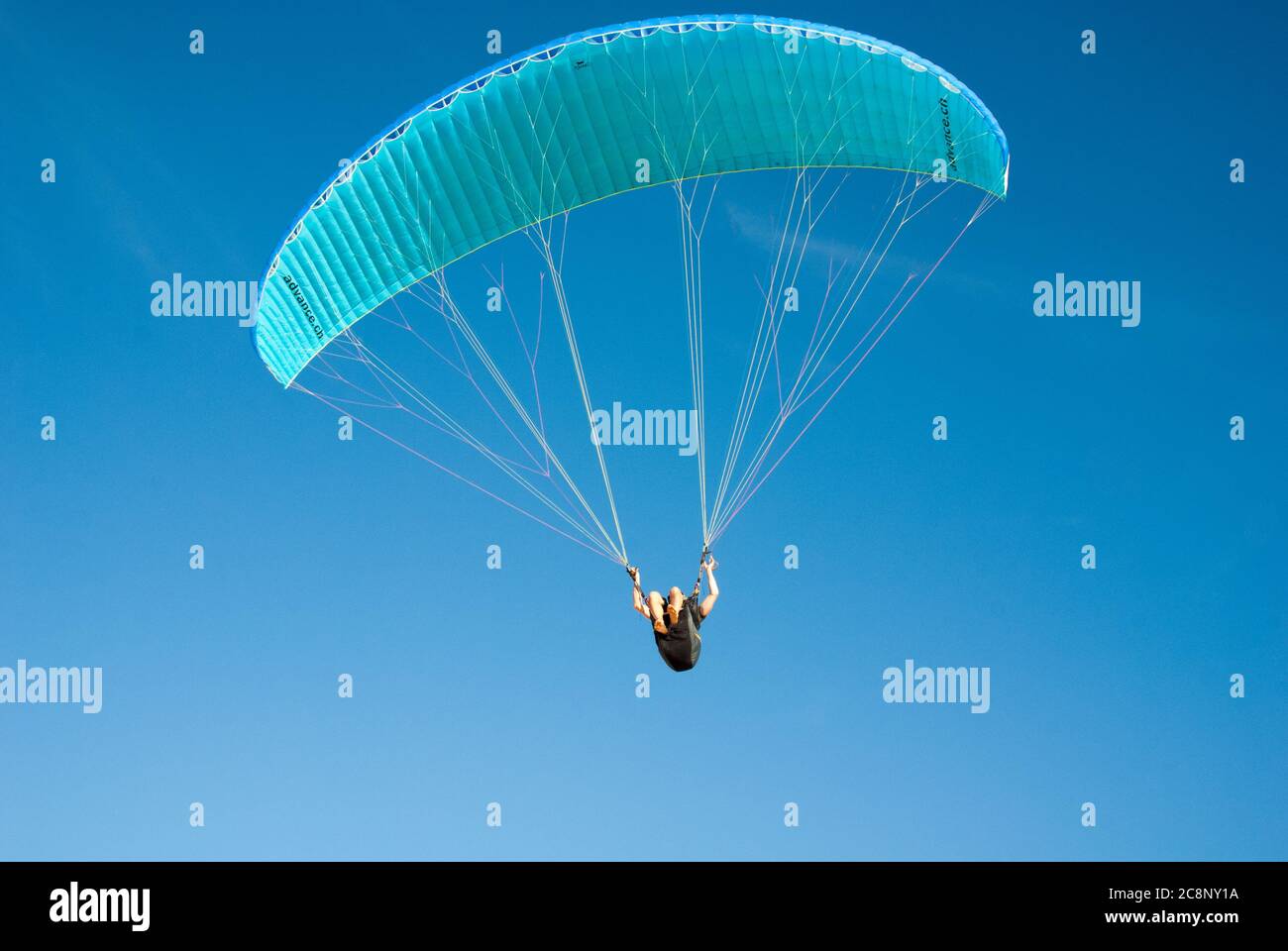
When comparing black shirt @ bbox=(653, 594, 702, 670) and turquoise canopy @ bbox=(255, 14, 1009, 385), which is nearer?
black shirt @ bbox=(653, 594, 702, 670)

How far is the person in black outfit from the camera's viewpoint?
15289 millimetres

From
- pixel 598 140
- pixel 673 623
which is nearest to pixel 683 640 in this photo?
pixel 673 623

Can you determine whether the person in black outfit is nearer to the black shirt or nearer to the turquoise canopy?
the black shirt

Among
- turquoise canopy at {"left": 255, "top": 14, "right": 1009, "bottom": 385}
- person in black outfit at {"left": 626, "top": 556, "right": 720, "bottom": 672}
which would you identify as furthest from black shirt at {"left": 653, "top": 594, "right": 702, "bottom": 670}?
turquoise canopy at {"left": 255, "top": 14, "right": 1009, "bottom": 385}

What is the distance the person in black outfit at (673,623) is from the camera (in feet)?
50.2

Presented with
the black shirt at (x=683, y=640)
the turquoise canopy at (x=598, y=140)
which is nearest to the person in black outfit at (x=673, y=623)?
the black shirt at (x=683, y=640)

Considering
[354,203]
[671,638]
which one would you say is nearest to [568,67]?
[354,203]

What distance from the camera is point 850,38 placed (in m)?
15.2

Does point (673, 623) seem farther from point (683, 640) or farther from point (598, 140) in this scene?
point (598, 140)

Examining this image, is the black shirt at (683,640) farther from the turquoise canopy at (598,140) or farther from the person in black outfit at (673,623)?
the turquoise canopy at (598,140)

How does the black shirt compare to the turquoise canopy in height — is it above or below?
below

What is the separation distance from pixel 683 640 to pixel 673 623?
0.17m
